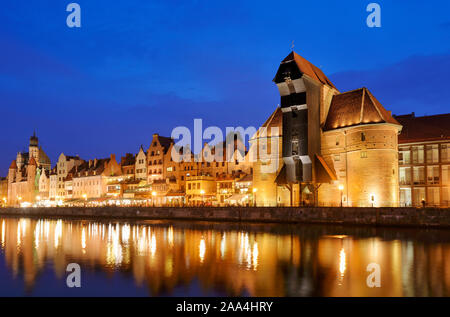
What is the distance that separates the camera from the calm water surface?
16.8 meters

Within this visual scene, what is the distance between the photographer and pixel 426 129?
54.3 m

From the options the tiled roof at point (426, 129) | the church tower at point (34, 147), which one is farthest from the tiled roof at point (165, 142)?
the church tower at point (34, 147)

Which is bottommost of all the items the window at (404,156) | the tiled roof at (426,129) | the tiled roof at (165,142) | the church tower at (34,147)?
the window at (404,156)

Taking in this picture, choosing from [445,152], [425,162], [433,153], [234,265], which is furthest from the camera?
[425,162]

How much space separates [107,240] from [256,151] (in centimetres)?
2924

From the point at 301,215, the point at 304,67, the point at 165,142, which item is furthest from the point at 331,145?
the point at 165,142

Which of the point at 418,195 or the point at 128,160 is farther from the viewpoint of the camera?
the point at 128,160

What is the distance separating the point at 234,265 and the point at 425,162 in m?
40.3

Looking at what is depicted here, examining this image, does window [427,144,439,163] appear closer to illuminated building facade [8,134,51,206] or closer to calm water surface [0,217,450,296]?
calm water surface [0,217,450,296]

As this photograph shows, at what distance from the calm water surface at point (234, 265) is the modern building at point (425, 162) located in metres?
17.9

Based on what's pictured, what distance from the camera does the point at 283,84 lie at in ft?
174

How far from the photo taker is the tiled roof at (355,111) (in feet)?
161

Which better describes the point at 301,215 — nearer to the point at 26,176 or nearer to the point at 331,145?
the point at 331,145

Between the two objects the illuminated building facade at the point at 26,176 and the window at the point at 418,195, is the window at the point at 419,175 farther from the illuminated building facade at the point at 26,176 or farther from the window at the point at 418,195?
the illuminated building facade at the point at 26,176
